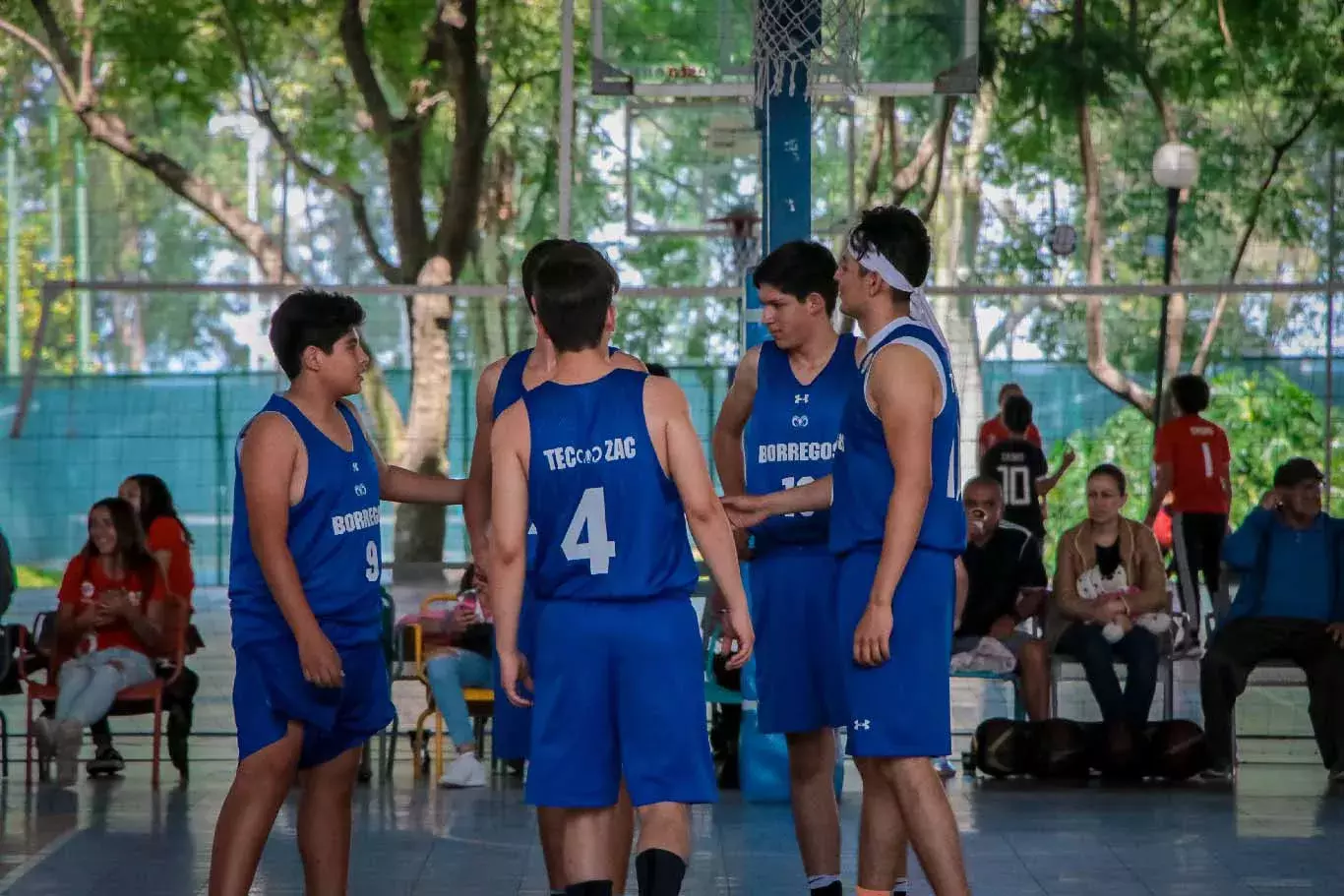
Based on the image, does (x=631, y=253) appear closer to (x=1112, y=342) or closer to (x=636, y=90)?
(x=1112, y=342)

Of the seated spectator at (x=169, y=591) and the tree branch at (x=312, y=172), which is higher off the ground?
the tree branch at (x=312, y=172)

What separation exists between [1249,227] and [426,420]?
740 centimetres

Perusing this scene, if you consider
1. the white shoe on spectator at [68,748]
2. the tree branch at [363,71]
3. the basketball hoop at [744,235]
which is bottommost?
the white shoe on spectator at [68,748]

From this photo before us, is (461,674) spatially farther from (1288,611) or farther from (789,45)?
(1288,611)

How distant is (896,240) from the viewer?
532 cm

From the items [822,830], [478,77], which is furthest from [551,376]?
[478,77]

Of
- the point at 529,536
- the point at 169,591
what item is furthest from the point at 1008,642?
the point at 529,536

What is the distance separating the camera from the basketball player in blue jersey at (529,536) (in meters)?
5.14

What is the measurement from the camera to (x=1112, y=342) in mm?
16234

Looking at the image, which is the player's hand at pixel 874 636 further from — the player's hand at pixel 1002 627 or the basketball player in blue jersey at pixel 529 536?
the player's hand at pixel 1002 627

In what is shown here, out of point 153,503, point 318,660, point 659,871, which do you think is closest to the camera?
point 659,871

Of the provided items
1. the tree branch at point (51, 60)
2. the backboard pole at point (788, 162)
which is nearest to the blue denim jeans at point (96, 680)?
the backboard pole at point (788, 162)

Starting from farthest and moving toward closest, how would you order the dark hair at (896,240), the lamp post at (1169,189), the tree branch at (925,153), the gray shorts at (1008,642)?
the tree branch at (925,153)
the lamp post at (1169,189)
the gray shorts at (1008,642)
the dark hair at (896,240)

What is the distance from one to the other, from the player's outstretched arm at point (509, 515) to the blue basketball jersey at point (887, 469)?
1002 millimetres
